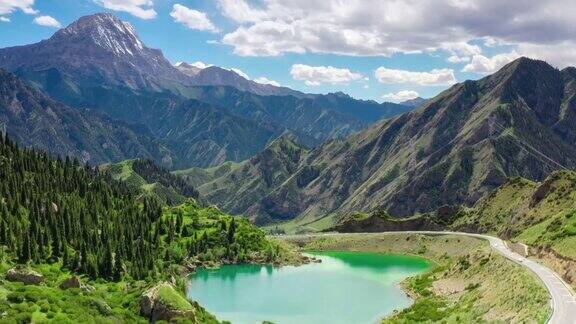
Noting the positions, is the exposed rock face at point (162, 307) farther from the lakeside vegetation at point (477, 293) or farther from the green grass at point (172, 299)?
the lakeside vegetation at point (477, 293)

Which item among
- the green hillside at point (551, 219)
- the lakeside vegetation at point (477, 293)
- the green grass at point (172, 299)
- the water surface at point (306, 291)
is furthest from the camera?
the water surface at point (306, 291)

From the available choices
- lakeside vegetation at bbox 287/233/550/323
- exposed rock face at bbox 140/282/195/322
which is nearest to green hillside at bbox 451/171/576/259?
lakeside vegetation at bbox 287/233/550/323

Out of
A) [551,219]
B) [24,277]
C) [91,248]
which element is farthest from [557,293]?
[91,248]

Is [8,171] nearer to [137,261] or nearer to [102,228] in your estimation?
[102,228]

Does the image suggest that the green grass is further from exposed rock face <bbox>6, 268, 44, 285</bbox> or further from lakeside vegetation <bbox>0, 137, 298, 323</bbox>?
exposed rock face <bbox>6, 268, 44, 285</bbox>

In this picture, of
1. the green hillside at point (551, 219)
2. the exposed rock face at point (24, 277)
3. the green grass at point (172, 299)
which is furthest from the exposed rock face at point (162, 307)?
the green hillside at point (551, 219)

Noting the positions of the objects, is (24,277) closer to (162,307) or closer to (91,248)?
(162,307)
